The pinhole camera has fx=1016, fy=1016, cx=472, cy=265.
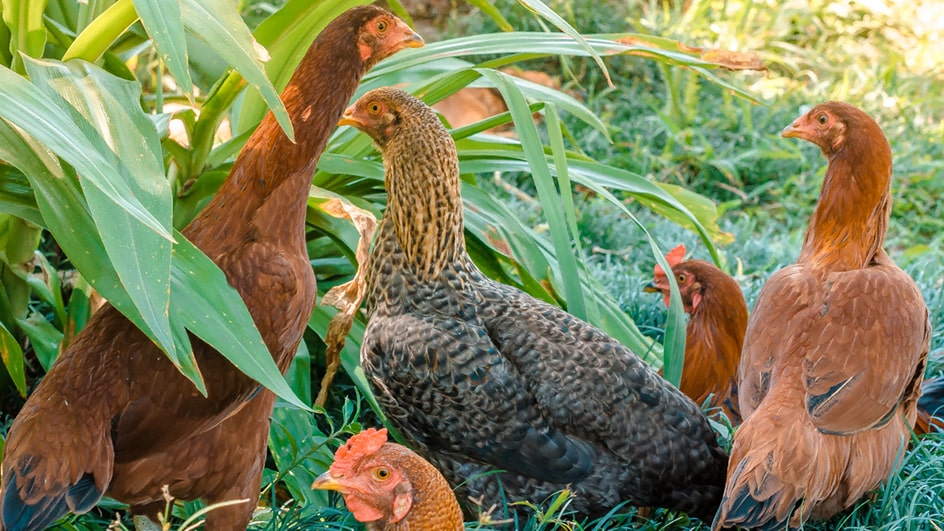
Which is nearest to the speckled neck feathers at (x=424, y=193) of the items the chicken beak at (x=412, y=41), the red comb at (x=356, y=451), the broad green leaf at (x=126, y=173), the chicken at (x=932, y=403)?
the chicken beak at (x=412, y=41)

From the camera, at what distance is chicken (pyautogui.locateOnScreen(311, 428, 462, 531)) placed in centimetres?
200

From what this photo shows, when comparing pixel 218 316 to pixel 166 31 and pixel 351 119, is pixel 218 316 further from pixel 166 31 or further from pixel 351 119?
pixel 351 119

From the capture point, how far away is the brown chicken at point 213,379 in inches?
75.3

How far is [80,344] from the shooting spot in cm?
206

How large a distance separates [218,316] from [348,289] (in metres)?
0.63

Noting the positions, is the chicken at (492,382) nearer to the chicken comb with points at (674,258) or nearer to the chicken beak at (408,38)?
the chicken beak at (408,38)

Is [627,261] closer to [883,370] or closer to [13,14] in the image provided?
[883,370]

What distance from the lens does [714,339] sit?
10.4 feet

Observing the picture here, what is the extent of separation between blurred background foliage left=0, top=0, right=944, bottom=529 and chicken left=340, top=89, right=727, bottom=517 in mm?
129

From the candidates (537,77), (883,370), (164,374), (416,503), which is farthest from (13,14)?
(537,77)

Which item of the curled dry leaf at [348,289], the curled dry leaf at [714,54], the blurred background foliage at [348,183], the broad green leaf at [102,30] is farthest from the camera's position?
the curled dry leaf at [714,54]

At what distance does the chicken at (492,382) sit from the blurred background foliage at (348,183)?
13 cm

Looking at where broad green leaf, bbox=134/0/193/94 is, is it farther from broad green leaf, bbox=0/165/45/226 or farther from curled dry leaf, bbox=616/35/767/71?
curled dry leaf, bbox=616/35/767/71

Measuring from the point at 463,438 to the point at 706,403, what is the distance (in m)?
0.95
